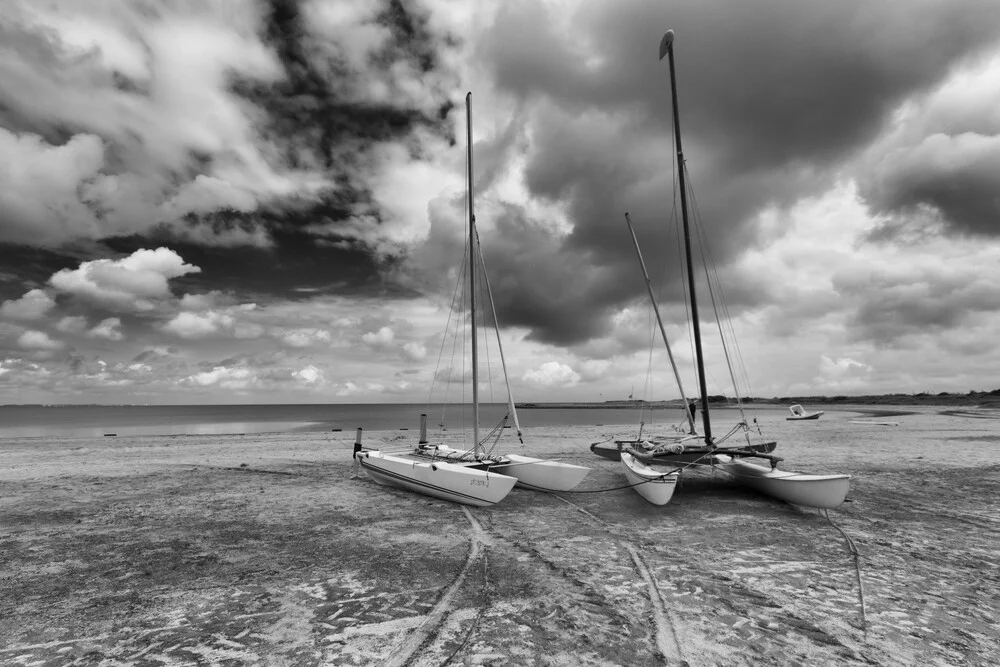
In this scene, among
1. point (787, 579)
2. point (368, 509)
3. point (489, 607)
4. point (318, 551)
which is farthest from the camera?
point (368, 509)

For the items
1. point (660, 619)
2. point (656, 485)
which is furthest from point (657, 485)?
point (660, 619)

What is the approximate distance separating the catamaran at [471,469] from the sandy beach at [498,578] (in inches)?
20.0

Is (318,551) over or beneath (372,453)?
beneath

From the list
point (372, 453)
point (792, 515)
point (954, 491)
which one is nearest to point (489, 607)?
point (792, 515)

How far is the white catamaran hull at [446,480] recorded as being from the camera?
38.8 ft

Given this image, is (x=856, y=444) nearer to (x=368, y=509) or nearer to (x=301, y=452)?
(x=368, y=509)

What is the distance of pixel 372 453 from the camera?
1573 cm

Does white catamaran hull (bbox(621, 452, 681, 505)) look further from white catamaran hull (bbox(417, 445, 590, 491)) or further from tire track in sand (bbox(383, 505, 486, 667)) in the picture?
tire track in sand (bbox(383, 505, 486, 667))

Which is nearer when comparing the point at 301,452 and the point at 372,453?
the point at 372,453

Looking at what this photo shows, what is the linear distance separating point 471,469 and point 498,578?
5.00m

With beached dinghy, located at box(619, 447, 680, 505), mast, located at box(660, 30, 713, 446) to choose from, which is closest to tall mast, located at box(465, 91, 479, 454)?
beached dinghy, located at box(619, 447, 680, 505)

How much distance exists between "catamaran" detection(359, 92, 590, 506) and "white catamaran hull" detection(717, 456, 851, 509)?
4746 mm

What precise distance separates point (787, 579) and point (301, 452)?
23820 mm

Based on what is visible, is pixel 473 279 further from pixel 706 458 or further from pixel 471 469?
pixel 706 458
